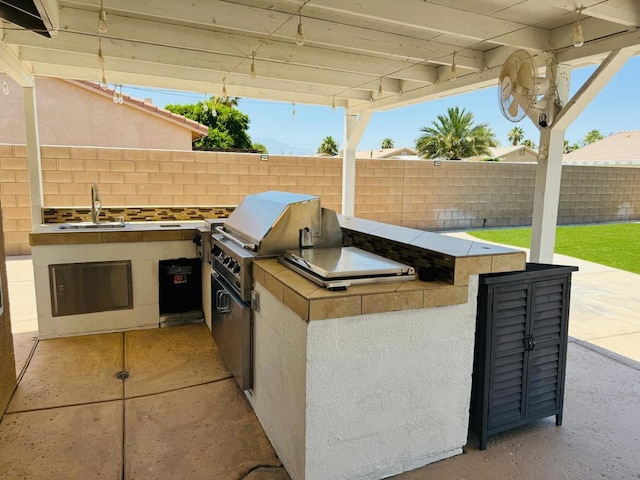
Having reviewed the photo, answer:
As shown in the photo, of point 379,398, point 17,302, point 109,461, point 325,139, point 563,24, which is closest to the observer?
point 379,398

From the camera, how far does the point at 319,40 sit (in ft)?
12.8

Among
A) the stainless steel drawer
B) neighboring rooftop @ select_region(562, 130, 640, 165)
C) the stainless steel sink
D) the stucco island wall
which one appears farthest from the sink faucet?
neighboring rooftop @ select_region(562, 130, 640, 165)

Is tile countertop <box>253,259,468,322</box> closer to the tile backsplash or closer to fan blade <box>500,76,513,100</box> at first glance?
fan blade <box>500,76,513,100</box>

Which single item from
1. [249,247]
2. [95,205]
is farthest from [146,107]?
[249,247]

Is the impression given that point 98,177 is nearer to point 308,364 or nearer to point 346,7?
point 346,7

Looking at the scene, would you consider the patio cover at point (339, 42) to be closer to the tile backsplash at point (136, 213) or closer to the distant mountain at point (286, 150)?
the tile backsplash at point (136, 213)

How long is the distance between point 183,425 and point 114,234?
6.18ft

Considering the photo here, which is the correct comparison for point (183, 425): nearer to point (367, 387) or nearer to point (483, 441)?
point (367, 387)

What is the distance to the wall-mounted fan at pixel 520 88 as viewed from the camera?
3328 mm

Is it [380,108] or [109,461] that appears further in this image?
[380,108]

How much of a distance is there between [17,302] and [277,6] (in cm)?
391

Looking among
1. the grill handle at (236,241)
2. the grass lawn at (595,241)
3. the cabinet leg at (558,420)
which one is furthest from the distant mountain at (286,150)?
the cabinet leg at (558,420)

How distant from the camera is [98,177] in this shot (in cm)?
683

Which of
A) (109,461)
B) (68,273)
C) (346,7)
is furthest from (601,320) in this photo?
(68,273)
